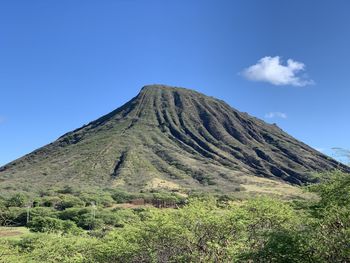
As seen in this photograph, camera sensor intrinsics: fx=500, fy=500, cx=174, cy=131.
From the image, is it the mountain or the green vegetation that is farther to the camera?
the mountain

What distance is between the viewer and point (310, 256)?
18.4 m

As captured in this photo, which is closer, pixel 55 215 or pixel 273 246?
pixel 273 246

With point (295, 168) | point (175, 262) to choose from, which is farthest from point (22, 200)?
point (295, 168)

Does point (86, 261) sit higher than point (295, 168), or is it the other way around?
point (295, 168)

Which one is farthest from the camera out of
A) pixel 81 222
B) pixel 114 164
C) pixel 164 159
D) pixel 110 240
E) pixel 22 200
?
pixel 164 159

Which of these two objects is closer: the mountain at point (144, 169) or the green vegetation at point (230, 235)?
the green vegetation at point (230, 235)

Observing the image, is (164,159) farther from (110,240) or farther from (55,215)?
(110,240)

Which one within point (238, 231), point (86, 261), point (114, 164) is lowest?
point (86, 261)

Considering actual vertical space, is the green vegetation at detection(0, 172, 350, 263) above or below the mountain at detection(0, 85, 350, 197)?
below

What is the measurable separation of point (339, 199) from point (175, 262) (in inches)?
439

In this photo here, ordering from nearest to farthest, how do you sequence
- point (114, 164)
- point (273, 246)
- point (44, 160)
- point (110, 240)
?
point (273, 246) < point (110, 240) < point (114, 164) < point (44, 160)

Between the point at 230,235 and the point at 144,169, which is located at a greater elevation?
the point at 144,169

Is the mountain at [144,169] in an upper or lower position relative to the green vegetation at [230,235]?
upper

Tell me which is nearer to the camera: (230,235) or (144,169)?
(230,235)
